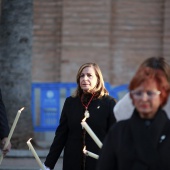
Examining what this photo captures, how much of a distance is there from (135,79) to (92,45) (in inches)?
490

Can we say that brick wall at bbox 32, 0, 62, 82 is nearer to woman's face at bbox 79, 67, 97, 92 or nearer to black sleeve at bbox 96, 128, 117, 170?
woman's face at bbox 79, 67, 97, 92

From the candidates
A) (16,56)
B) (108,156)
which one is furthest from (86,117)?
(16,56)

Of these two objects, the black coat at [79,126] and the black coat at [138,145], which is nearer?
the black coat at [138,145]

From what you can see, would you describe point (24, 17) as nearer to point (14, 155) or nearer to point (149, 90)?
point (14, 155)

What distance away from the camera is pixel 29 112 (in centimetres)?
1379

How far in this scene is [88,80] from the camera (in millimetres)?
6160

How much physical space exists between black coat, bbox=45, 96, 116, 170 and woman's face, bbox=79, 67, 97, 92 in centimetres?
14

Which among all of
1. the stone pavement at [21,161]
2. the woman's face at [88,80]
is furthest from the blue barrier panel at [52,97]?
the woman's face at [88,80]

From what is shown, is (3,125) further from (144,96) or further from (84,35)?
(84,35)

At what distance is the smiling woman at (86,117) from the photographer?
6098mm

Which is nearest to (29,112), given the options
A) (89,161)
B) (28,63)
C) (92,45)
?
(28,63)

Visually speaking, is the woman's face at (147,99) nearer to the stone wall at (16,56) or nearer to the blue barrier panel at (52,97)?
the stone wall at (16,56)

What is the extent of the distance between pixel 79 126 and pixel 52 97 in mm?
9249

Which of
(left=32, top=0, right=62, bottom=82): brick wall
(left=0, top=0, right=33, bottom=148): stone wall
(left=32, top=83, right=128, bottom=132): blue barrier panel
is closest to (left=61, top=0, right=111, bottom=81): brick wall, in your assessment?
(left=32, top=0, right=62, bottom=82): brick wall
